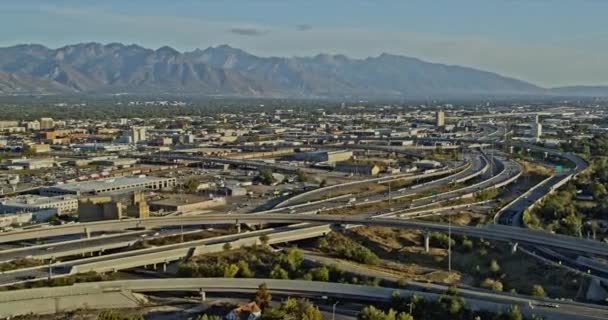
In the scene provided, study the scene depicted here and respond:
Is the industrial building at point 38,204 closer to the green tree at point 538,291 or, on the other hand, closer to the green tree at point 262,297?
the green tree at point 262,297

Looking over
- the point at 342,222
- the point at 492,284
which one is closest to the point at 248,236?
the point at 342,222

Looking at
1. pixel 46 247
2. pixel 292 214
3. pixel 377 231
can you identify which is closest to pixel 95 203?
pixel 46 247

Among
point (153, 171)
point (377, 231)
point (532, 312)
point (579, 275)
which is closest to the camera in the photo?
point (532, 312)

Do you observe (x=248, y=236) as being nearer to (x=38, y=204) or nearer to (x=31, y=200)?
(x=38, y=204)

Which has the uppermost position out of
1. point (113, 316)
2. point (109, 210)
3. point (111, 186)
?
point (109, 210)

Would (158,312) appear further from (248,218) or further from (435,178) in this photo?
(435,178)

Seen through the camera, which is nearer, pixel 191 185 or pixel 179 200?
pixel 179 200

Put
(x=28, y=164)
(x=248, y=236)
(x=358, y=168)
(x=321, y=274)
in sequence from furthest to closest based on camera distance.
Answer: (x=28, y=164)
(x=358, y=168)
(x=248, y=236)
(x=321, y=274)
